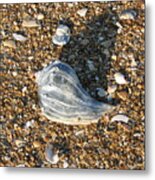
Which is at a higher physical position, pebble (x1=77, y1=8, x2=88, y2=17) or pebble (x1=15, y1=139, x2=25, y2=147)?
pebble (x1=77, y1=8, x2=88, y2=17)

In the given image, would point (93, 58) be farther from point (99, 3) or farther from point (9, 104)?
point (9, 104)

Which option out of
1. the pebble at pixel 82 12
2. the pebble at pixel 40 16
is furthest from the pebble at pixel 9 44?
the pebble at pixel 82 12

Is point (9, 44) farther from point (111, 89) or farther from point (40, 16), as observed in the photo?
point (111, 89)

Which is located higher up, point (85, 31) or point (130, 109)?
point (85, 31)

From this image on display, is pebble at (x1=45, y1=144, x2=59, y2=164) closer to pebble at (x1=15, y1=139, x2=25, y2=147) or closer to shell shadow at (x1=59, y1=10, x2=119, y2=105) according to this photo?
pebble at (x1=15, y1=139, x2=25, y2=147)

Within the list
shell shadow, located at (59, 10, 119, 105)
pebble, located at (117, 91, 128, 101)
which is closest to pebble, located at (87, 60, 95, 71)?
shell shadow, located at (59, 10, 119, 105)

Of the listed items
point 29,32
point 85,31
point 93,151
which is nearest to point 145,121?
point 93,151
